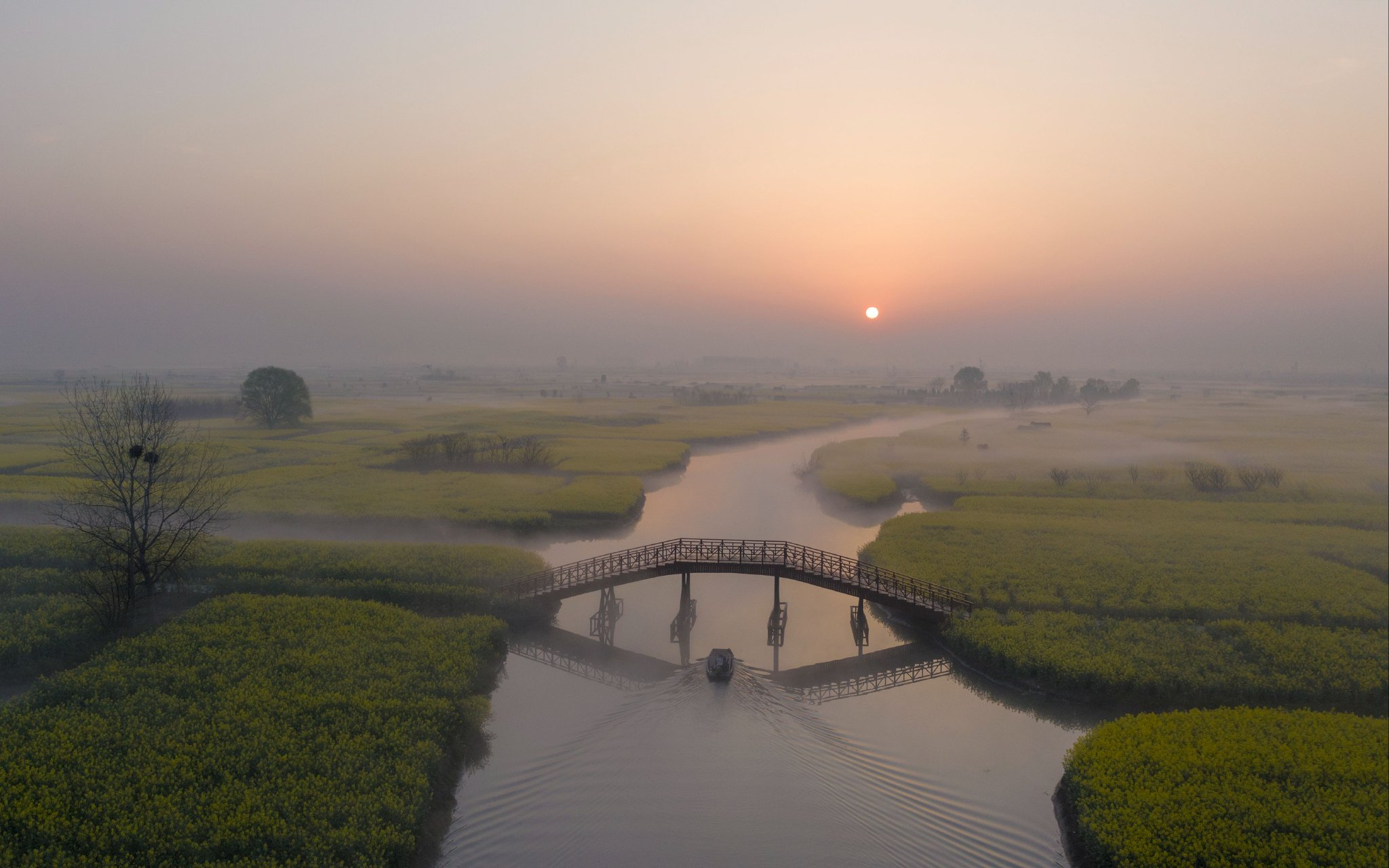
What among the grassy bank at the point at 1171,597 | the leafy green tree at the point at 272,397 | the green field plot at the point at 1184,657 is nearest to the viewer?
the green field plot at the point at 1184,657

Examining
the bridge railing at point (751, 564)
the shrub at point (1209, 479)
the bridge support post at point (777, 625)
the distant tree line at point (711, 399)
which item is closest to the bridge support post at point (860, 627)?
the bridge railing at point (751, 564)

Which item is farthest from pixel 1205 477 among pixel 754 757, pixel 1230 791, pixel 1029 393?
pixel 1029 393

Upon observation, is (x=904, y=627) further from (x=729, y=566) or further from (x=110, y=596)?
(x=110, y=596)

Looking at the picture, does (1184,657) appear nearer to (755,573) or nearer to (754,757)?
(755,573)

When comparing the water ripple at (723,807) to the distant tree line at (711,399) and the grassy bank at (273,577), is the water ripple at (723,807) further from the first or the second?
the distant tree line at (711,399)

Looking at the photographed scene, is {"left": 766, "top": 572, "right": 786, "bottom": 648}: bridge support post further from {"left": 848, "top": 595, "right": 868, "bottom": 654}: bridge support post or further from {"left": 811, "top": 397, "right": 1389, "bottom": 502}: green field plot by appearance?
{"left": 811, "top": 397, "right": 1389, "bottom": 502}: green field plot

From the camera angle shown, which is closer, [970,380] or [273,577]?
[273,577]
